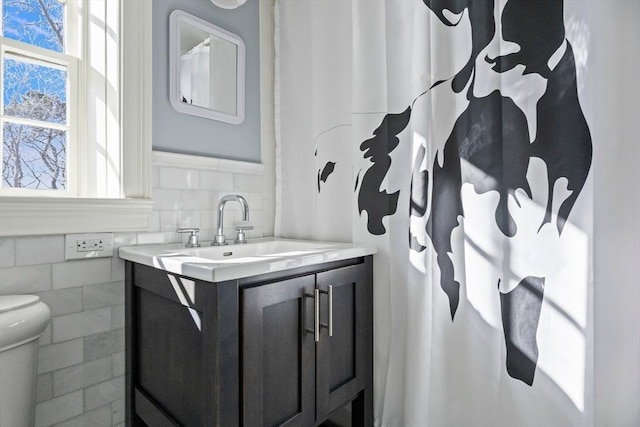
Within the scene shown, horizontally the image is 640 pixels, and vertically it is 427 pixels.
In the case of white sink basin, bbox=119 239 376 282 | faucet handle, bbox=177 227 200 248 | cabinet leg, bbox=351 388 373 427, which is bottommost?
cabinet leg, bbox=351 388 373 427

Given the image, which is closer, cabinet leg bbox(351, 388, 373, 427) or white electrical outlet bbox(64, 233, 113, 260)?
white electrical outlet bbox(64, 233, 113, 260)

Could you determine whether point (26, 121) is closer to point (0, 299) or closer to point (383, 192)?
point (0, 299)

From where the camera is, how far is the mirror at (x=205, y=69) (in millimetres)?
1536

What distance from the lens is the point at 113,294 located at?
1.35 meters

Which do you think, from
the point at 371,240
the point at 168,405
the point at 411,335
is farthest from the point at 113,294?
the point at 411,335

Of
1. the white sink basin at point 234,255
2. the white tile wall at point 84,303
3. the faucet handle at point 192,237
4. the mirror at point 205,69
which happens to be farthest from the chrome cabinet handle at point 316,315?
the mirror at point 205,69

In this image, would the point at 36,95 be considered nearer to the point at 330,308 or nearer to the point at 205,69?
the point at 205,69

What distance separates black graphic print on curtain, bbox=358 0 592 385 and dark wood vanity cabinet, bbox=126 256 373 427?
40 centimetres

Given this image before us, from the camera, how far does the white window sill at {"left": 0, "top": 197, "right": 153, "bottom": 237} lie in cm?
111

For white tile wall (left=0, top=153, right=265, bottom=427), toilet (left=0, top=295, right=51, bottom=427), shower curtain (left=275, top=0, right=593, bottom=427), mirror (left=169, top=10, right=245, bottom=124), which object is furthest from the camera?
mirror (left=169, top=10, right=245, bottom=124)

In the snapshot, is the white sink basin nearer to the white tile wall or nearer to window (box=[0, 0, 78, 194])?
the white tile wall

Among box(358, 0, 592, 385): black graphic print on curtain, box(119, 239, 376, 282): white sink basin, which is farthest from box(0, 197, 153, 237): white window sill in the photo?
box(358, 0, 592, 385): black graphic print on curtain

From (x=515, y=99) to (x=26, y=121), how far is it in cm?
175

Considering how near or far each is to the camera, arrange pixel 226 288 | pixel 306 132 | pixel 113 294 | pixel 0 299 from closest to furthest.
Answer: pixel 226 288 → pixel 0 299 → pixel 113 294 → pixel 306 132
